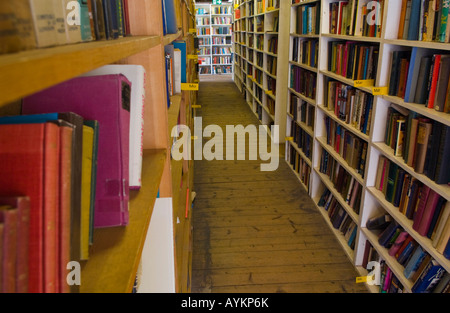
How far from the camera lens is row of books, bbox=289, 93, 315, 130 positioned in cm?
333

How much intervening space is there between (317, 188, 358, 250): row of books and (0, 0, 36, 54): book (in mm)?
2456

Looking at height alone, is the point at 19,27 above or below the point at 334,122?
above

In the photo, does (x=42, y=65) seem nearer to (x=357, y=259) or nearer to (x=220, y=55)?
(x=357, y=259)

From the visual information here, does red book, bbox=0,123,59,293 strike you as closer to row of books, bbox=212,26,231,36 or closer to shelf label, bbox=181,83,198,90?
shelf label, bbox=181,83,198,90

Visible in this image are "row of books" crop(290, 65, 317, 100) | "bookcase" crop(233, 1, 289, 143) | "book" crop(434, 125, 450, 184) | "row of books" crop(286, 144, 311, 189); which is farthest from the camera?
"bookcase" crop(233, 1, 289, 143)

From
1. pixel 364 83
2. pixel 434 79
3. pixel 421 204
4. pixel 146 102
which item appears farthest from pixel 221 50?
pixel 146 102

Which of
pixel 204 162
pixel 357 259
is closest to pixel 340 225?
pixel 357 259

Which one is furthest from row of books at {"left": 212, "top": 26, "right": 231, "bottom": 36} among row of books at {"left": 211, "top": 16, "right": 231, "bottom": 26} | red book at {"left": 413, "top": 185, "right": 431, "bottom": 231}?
red book at {"left": 413, "top": 185, "right": 431, "bottom": 231}

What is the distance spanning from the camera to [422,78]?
1.66 meters

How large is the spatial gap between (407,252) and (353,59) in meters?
1.29

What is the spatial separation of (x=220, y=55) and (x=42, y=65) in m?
12.1

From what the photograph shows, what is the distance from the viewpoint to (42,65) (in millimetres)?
284

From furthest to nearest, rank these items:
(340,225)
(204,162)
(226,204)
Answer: (204,162) → (226,204) → (340,225)

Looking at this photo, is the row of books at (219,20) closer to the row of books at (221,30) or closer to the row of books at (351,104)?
the row of books at (221,30)
